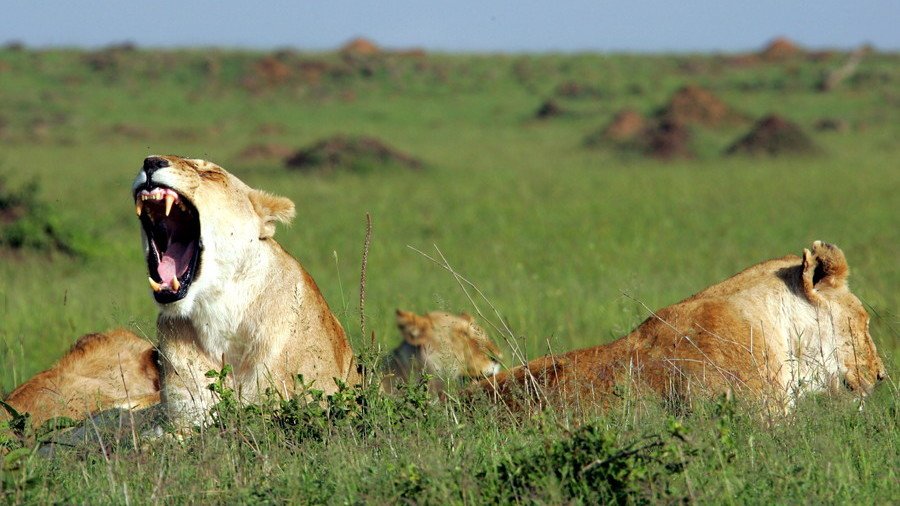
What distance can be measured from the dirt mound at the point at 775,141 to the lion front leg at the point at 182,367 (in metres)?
26.7

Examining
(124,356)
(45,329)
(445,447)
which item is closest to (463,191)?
(45,329)

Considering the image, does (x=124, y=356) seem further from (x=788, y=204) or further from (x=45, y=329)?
(x=788, y=204)

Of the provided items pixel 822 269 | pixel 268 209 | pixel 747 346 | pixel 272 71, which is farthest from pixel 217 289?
pixel 272 71

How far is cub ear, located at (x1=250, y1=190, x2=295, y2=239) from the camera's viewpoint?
542 centimetres

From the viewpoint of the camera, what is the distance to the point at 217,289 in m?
5.15

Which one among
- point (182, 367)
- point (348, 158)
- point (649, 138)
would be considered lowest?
point (348, 158)

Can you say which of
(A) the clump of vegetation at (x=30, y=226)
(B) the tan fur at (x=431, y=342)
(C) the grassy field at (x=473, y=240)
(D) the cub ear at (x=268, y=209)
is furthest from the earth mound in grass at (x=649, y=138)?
(D) the cub ear at (x=268, y=209)

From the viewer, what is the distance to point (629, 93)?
166ft

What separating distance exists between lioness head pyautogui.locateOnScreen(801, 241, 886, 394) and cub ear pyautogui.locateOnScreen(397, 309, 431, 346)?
3.24m

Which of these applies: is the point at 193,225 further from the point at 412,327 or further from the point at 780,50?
the point at 780,50

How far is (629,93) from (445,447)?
154 feet

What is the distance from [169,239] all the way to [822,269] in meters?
2.81

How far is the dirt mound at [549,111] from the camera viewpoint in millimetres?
44438

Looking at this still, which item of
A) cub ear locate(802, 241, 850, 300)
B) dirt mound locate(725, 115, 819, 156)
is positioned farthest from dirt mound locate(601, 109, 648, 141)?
cub ear locate(802, 241, 850, 300)
